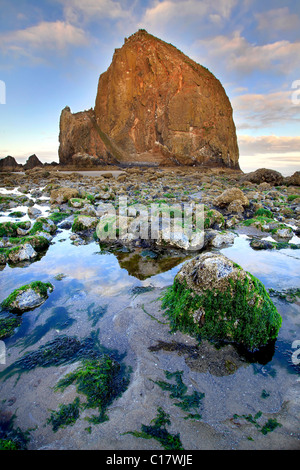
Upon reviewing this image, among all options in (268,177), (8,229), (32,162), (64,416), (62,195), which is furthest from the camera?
(32,162)

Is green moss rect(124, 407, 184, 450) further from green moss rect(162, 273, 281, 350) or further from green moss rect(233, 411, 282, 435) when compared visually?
green moss rect(162, 273, 281, 350)

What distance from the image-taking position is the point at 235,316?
3.15 metres

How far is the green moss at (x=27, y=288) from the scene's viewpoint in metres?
3.92

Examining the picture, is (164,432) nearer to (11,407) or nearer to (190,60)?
(11,407)

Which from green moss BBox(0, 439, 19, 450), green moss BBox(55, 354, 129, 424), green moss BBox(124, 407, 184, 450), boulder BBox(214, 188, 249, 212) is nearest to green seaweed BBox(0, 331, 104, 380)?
green moss BBox(55, 354, 129, 424)

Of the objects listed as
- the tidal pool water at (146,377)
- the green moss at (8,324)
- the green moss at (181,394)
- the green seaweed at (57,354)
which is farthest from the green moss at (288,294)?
the green moss at (8,324)

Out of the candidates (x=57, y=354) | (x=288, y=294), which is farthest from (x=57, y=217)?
(x=288, y=294)

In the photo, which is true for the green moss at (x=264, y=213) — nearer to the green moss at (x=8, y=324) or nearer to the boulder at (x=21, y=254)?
the boulder at (x=21, y=254)

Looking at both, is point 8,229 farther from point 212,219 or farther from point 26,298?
point 212,219

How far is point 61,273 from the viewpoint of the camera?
5242 mm

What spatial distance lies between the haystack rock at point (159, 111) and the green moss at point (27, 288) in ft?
186

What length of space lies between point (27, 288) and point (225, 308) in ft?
11.4

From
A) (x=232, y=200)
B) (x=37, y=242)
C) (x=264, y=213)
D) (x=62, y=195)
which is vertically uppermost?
(x=62, y=195)
